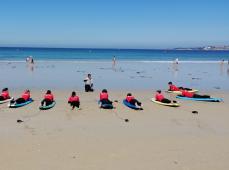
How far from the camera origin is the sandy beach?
10.5m

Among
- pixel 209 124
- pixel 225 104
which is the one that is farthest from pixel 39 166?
pixel 225 104

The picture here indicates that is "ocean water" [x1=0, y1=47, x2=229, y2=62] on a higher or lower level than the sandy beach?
lower

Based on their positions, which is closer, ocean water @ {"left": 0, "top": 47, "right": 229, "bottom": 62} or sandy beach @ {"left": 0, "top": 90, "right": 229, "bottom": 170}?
sandy beach @ {"left": 0, "top": 90, "right": 229, "bottom": 170}

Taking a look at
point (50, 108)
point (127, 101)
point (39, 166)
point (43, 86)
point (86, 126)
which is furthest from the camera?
point (43, 86)

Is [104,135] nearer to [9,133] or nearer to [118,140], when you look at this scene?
[118,140]

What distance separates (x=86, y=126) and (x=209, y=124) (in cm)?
536

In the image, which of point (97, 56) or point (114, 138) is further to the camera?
point (97, 56)

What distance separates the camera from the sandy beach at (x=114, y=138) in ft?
34.3

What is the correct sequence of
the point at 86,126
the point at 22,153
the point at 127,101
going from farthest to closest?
1. the point at 127,101
2. the point at 86,126
3. the point at 22,153

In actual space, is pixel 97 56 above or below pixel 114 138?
below

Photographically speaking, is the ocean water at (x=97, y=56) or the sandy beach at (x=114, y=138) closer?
the sandy beach at (x=114, y=138)

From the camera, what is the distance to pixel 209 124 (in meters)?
15.8

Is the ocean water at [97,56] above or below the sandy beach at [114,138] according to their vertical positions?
below

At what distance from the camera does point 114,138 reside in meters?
→ 13.1
